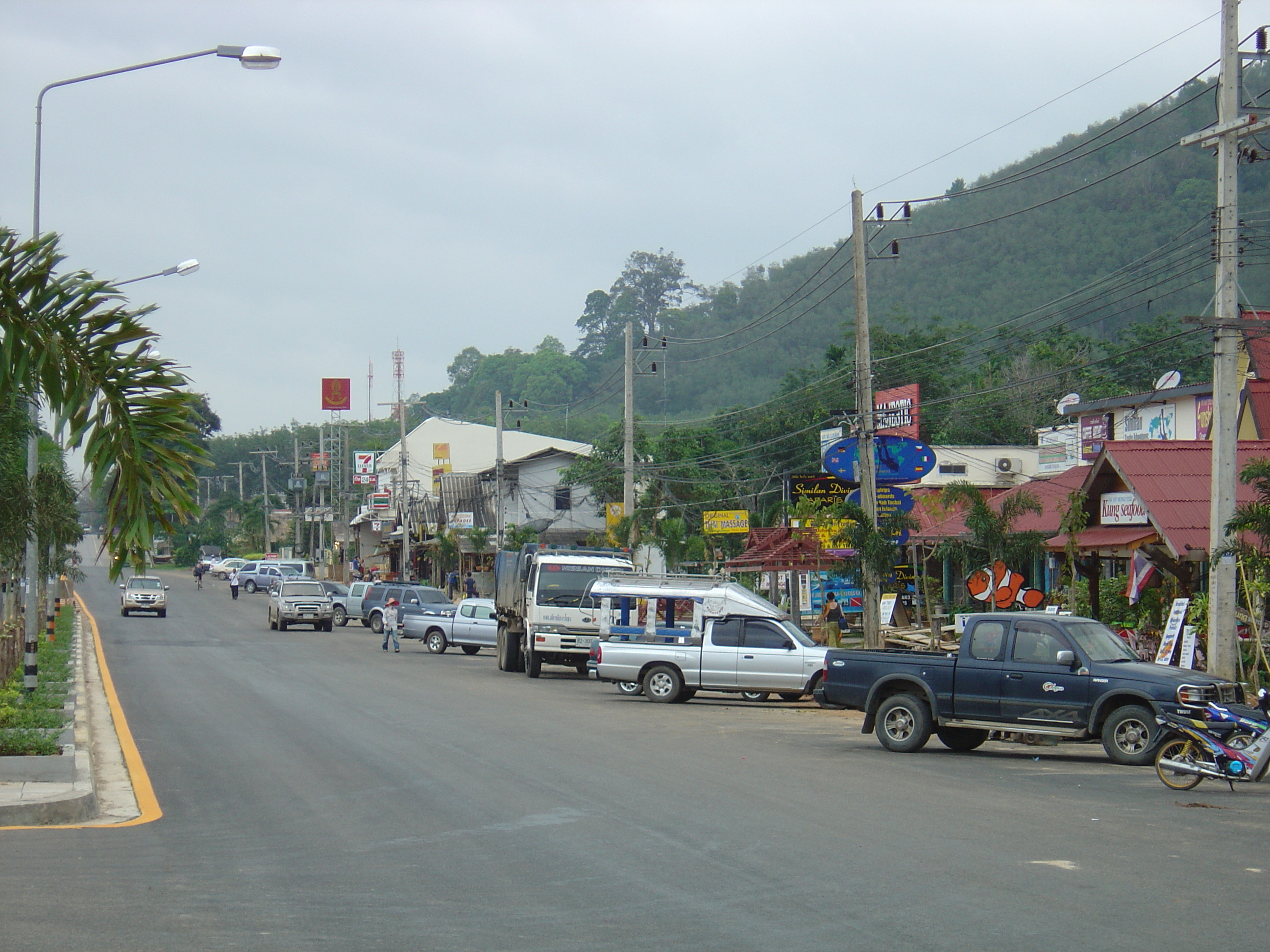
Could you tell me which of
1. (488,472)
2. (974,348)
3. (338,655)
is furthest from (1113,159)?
(338,655)

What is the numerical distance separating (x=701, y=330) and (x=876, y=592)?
258ft

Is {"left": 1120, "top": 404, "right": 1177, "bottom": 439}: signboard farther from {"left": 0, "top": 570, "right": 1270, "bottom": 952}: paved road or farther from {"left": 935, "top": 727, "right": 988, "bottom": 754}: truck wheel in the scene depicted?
{"left": 935, "top": 727, "right": 988, "bottom": 754}: truck wheel

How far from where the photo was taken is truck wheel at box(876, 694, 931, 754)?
16.1 m

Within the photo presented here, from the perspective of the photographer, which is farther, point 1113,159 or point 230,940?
point 1113,159

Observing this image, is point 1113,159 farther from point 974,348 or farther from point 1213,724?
point 1213,724

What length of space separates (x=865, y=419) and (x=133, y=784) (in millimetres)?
17430

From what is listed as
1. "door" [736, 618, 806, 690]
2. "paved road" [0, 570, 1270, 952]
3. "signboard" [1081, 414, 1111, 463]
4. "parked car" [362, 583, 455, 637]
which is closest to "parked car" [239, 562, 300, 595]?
"parked car" [362, 583, 455, 637]

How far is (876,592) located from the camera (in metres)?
26.6

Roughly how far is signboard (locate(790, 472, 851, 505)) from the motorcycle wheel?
66.0 feet

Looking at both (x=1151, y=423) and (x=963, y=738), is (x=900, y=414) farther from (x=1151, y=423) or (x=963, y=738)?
(x=963, y=738)

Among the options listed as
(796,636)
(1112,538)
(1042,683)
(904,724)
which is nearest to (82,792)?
(904,724)

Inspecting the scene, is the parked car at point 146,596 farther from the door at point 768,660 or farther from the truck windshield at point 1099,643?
the truck windshield at point 1099,643

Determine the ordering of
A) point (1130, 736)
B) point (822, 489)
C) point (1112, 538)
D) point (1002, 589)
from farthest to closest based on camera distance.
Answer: point (822, 489) → point (1002, 589) → point (1112, 538) → point (1130, 736)

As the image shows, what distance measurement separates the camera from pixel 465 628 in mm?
38000
